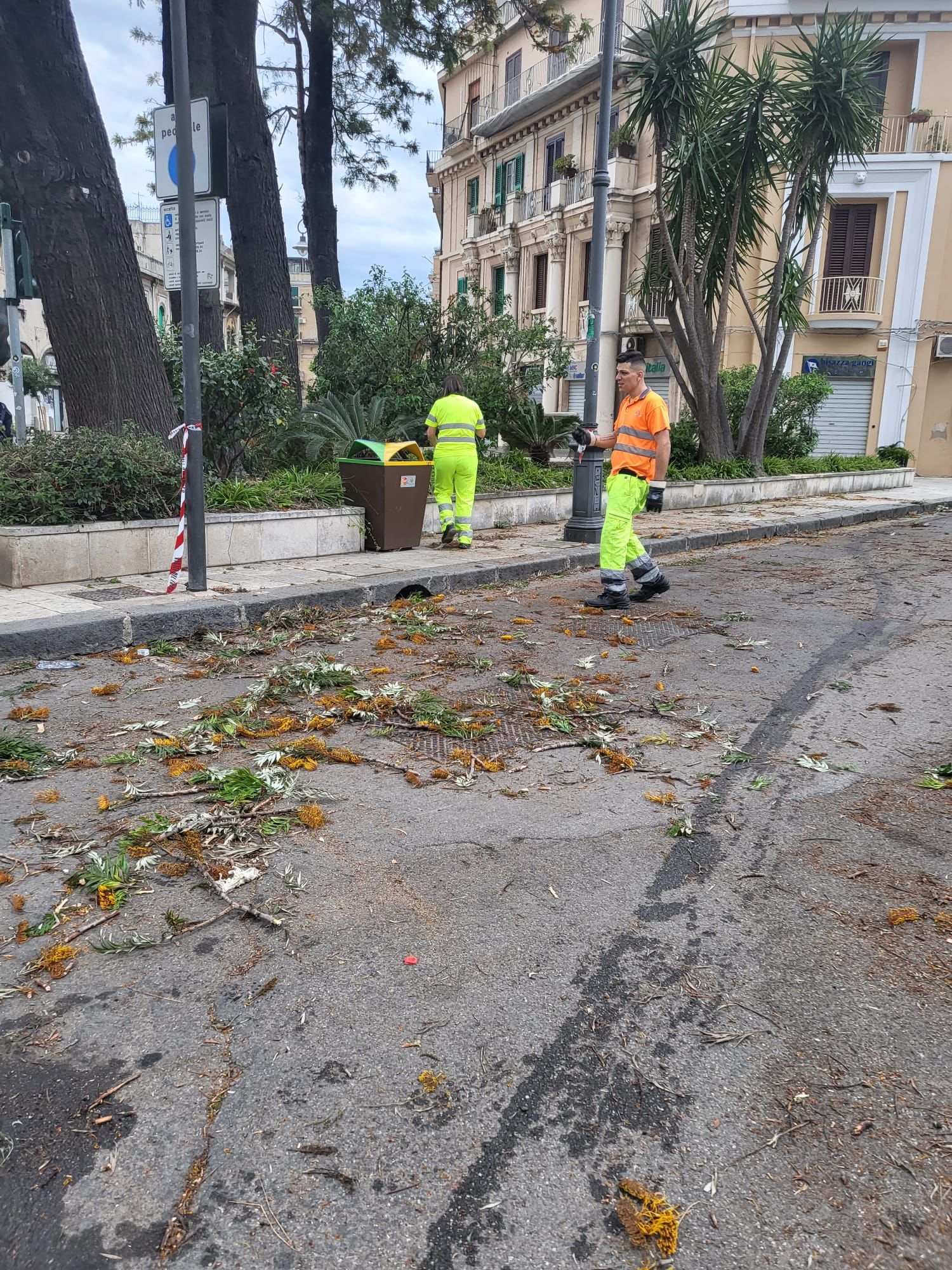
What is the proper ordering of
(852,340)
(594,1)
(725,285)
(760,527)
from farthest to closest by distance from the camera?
(594,1) → (852,340) → (725,285) → (760,527)

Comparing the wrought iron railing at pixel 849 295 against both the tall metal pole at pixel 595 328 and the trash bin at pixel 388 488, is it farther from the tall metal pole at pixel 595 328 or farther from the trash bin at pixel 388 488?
the trash bin at pixel 388 488

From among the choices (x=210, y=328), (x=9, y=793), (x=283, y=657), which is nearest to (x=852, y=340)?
(x=210, y=328)

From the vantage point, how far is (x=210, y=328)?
1245cm

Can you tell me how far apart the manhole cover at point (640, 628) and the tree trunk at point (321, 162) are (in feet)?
36.7

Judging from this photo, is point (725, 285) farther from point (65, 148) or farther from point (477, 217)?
point (477, 217)

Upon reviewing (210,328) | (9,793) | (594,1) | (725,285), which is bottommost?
(9,793)

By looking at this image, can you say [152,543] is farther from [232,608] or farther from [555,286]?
[555,286]

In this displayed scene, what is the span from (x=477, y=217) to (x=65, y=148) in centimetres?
3429

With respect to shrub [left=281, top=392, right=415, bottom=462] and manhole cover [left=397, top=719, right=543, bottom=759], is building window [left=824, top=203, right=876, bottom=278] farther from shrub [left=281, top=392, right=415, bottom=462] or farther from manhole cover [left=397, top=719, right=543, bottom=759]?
manhole cover [left=397, top=719, right=543, bottom=759]

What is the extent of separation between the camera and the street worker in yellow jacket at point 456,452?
10.8 metres

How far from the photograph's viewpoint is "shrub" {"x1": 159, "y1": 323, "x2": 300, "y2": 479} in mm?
10273

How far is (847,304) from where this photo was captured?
30500 mm

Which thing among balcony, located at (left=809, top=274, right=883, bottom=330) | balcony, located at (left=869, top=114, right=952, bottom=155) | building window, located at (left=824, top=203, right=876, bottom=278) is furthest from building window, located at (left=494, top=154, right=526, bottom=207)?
balcony, located at (left=869, top=114, right=952, bottom=155)

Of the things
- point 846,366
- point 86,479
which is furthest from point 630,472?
point 846,366
